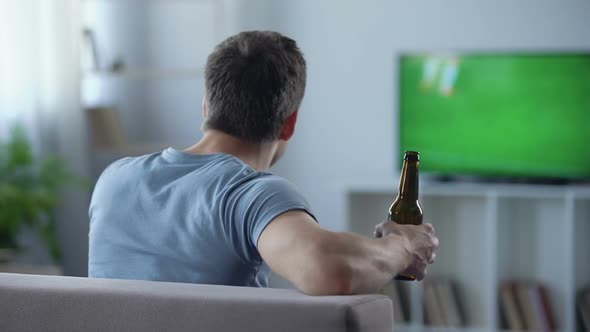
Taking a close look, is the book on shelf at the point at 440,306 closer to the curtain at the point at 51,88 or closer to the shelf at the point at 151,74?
the shelf at the point at 151,74

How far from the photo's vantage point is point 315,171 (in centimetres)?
511

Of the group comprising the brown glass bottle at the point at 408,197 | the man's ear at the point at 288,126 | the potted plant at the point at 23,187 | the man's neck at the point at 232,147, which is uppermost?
the man's ear at the point at 288,126

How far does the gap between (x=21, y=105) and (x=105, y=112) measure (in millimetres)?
513

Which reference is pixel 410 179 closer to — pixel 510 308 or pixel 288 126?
pixel 288 126

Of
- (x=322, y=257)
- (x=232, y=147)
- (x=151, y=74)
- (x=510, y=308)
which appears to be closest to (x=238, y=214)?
(x=322, y=257)

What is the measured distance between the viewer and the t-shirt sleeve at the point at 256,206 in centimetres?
130

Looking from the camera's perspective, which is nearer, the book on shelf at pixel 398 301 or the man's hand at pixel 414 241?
the man's hand at pixel 414 241

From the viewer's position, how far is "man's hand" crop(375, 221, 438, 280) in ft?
4.66

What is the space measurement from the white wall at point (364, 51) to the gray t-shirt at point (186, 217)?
3.21m

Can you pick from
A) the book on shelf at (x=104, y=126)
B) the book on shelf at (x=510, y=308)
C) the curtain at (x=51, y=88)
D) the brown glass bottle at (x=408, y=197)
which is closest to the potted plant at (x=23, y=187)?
the curtain at (x=51, y=88)

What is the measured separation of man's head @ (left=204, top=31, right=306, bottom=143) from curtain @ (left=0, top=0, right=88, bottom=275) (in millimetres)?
2891

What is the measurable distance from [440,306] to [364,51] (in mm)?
1432

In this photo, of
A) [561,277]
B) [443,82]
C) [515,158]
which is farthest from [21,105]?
[561,277]

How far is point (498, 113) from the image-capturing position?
4.59 metres
